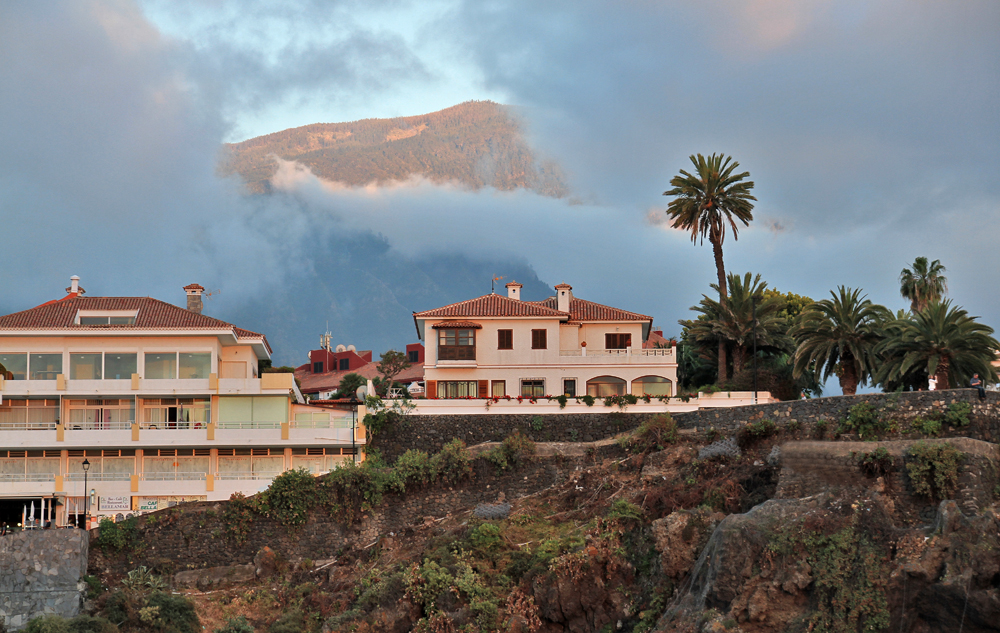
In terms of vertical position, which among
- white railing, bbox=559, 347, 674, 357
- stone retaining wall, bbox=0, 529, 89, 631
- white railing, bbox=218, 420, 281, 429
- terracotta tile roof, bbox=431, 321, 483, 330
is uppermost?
terracotta tile roof, bbox=431, 321, 483, 330

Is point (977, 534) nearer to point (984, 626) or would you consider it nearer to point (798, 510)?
point (984, 626)

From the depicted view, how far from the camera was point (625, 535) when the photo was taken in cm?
3697

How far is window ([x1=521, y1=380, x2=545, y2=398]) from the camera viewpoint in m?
57.1

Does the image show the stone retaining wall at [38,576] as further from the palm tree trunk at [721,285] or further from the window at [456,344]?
the palm tree trunk at [721,285]

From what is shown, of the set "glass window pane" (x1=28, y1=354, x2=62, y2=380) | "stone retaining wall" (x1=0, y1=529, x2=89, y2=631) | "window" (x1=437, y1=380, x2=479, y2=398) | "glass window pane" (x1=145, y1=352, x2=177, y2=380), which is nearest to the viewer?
"stone retaining wall" (x1=0, y1=529, x2=89, y2=631)

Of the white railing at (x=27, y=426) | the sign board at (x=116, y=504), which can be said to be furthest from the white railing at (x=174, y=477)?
the white railing at (x=27, y=426)

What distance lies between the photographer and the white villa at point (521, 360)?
5712cm

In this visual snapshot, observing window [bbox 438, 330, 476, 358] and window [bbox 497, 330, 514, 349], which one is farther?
window [bbox 497, 330, 514, 349]

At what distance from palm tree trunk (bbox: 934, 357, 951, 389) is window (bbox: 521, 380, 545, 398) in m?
20.5

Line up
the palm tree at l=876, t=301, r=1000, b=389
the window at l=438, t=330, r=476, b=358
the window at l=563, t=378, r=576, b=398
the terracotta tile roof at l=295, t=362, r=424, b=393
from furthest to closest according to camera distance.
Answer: the terracotta tile roof at l=295, t=362, r=424, b=393 < the window at l=563, t=378, r=576, b=398 < the window at l=438, t=330, r=476, b=358 < the palm tree at l=876, t=301, r=1000, b=389

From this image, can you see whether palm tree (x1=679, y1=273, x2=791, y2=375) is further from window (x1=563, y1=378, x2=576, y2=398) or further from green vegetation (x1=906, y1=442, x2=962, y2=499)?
green vegetation (x1=906, y1=442, x2=962, y2=499)

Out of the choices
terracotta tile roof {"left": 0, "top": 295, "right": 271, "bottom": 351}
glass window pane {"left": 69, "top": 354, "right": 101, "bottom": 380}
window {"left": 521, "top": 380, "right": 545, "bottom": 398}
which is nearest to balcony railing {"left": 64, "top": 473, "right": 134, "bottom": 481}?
glass window pane {"left": 69, "top": 354, "right": 101, "bottom": 380}

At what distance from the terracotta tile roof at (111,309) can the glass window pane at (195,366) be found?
5.10 ft

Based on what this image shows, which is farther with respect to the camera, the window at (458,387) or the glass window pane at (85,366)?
the window at (458,387)
